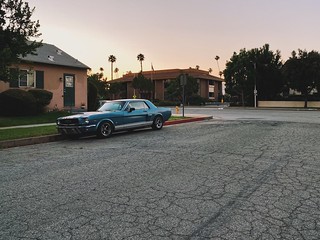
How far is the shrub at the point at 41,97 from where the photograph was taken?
20272mm

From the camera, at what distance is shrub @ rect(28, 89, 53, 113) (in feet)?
66.5

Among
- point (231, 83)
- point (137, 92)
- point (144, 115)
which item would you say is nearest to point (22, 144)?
point (144, 115)

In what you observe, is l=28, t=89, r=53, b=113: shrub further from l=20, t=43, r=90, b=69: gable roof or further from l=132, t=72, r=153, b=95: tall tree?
l=132, t=72, r=153, b=95: tall tree

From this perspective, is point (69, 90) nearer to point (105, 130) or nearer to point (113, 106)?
point (113, 106)

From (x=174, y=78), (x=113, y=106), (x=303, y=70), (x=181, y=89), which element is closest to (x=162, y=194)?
(x=113, y=106)

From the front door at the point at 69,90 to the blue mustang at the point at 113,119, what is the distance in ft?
36.8

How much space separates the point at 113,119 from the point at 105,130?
1.80 ft

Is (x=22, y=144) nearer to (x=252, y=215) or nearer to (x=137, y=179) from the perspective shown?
(x=137, y=179)

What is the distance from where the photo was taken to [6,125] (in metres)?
15.3

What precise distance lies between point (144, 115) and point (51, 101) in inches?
439

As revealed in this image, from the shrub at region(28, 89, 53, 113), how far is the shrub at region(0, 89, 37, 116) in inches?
34.0

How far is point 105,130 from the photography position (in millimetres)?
12016

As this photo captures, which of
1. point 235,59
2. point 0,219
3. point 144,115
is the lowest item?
point 0,219

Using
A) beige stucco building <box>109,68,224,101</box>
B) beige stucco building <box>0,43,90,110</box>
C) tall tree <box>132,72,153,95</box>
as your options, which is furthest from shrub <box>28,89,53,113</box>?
beige stucco building <box>109,68,224,101</box>
